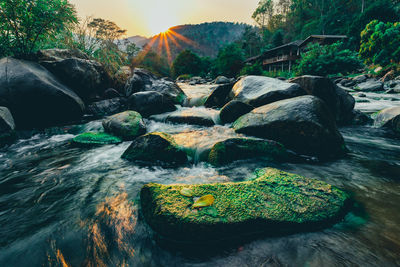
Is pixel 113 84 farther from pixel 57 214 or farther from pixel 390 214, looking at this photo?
pixel 390 214

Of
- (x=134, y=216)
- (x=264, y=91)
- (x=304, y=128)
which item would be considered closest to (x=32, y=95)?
(x=134, y=216)

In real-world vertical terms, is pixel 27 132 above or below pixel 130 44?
below

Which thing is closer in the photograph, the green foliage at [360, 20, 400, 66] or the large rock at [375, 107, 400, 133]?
the large rock at [375, 107, 400, 133]

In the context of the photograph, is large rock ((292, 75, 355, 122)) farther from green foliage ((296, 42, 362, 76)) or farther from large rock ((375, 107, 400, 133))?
green foliage ((296, 42, 362, 76))

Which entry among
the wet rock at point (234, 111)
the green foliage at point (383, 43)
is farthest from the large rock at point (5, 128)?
the green foliage at point (383, 43)

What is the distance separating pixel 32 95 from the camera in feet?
18.2

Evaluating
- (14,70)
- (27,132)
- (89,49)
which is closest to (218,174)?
(27,132)

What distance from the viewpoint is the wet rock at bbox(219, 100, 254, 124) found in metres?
5.38

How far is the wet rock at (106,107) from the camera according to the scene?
8.19 metres

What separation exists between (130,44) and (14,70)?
38.4 metres

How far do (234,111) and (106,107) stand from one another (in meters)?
6.54

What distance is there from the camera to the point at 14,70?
17.9 feet

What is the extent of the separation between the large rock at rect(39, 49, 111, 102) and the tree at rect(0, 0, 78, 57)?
64 cm

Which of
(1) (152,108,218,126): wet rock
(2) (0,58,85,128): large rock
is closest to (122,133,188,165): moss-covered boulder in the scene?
(1) (152,108,218,126): wet rock
